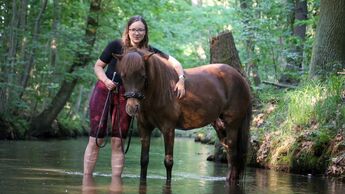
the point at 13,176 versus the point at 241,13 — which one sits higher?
the point at 241,13

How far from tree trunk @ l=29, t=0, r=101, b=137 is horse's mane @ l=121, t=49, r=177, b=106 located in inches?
574

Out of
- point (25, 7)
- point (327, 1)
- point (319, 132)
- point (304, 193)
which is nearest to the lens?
point (304, 193)

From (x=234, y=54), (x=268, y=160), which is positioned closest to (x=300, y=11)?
(x=234, y=54)

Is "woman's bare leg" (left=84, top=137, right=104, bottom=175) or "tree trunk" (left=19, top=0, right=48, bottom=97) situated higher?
"tree trunk" (left=19, top=0, right=48, bottom=97)

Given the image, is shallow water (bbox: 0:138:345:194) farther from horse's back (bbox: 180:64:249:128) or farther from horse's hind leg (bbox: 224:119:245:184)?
horse's back (bbox: 180:64:249:128)

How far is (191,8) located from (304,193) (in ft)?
82.6

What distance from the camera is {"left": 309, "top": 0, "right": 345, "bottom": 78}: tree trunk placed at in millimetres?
12664

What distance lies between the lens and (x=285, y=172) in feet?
32.0

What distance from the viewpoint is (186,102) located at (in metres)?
7.22

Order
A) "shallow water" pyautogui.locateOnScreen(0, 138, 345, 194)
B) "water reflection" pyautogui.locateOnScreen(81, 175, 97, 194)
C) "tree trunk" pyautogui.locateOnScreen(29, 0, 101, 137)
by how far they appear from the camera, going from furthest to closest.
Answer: "tree trunk" pyautogui.locateOnScreen(29, 0, 101, 137) < "shallow water" pyautogui.locateOnScreen(0, 138, 345, 194) < "water reflection" pyautogui.locateOnScreen(81, 175, 97, 194)

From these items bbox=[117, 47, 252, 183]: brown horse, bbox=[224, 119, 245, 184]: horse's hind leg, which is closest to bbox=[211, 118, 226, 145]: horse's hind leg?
bbox=[117, 47, 252, 183]: brown horse

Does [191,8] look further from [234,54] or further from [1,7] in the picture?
[234,54]

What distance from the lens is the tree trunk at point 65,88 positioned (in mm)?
21297

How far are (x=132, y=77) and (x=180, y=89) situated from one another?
894mm
